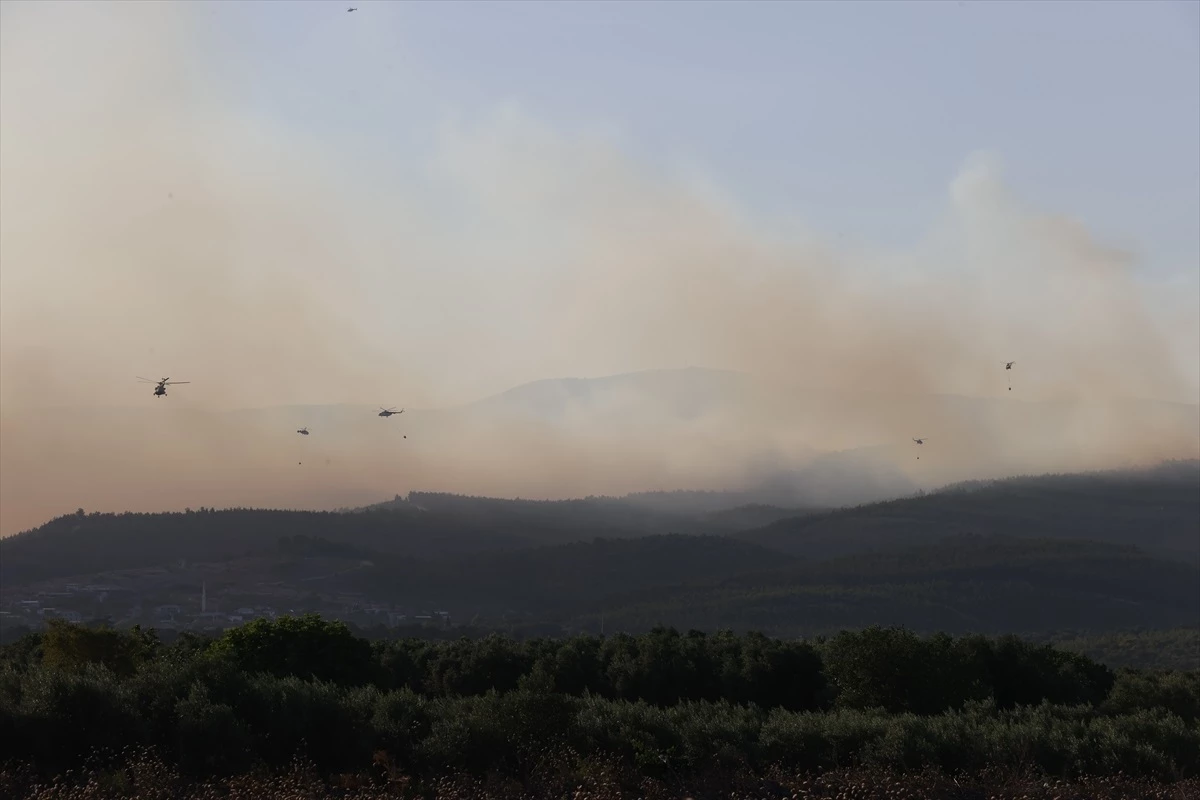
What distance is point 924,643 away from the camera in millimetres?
71938

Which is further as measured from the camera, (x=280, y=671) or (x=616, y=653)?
(x=616, y=653)

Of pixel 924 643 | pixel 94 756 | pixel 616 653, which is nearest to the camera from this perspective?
pixel 94 756

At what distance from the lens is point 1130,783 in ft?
123

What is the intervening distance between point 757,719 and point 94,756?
2136 centimetres

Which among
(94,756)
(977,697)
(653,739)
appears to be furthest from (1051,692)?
(94,756)

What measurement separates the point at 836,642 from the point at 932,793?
3769 centimetres

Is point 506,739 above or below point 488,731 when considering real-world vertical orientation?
below

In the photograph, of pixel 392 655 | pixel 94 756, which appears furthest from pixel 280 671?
pixel 94 756

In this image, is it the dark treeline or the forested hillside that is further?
the dark treeline

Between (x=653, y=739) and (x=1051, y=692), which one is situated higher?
(x=653, y=739)

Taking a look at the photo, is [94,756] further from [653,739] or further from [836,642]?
[836,642]

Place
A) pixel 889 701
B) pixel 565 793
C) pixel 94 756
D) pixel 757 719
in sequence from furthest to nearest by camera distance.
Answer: pixel 889 701
pixel 757 719
pixel 94 756
pixel 565 793

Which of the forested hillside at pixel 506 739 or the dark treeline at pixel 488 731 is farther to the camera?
the dark treeline at pixel 488 731

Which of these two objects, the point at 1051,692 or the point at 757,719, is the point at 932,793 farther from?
the point at 1051,692
